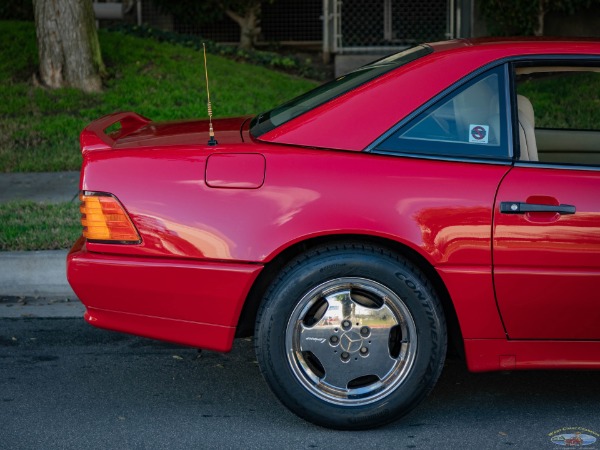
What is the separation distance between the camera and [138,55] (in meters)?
12.8

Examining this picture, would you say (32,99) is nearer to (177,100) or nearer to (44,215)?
(177,100)

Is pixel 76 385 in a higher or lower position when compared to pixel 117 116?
lower

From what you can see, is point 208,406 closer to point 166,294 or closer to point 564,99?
point 166,294

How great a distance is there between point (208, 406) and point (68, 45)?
763 centimetres

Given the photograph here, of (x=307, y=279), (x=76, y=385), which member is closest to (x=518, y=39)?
(x=307, y=279)

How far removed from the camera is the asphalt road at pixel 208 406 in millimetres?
4105

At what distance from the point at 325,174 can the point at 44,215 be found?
3985 millimetres

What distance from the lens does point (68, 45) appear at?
1130cm

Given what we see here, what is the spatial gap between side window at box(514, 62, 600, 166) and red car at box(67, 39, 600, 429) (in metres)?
0.18

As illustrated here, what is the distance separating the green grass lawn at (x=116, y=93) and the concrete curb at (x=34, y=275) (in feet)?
10.4

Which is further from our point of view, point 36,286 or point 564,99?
point 564,99

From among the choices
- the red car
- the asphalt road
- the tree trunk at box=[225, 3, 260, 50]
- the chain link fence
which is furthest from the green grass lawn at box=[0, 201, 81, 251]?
the chain link fence

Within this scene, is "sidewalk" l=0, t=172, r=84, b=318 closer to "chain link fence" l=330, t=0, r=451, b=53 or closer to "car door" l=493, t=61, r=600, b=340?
"car door" l=493, t=61, r=600, b=340

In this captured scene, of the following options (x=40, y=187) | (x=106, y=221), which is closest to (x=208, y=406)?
(x=106, y=221)
